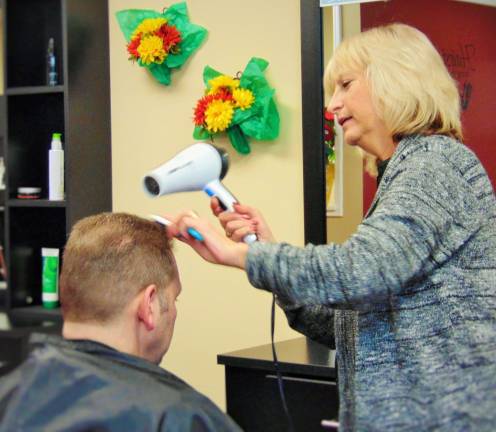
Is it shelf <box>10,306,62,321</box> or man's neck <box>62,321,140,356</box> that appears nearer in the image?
man's neck <box>62,321,140,356</box>

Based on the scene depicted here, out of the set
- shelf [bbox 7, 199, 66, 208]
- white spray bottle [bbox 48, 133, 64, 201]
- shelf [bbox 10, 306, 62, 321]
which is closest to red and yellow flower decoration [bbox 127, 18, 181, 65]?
white spray bottle [bbox 48, 133, 64, 201]

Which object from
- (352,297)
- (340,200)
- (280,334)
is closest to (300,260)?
(352,297)

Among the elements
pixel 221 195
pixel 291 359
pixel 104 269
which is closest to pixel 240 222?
pixel 221 195

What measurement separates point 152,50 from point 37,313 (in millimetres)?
1080

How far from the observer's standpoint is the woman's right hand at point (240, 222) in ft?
5.35

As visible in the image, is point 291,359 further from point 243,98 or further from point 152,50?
point 152,50

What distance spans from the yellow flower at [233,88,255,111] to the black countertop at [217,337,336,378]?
80 centimetres

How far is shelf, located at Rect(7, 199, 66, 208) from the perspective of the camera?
2928 mm

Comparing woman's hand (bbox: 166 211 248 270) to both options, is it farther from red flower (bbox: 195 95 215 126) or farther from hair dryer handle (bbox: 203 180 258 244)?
red flower (bbox: 195 95 215 126)

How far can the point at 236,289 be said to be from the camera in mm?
2844

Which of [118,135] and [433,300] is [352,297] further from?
[118,135]

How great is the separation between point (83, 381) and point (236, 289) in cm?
Answer: 150

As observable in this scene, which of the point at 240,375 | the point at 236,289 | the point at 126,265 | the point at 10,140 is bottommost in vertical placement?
the point at 240,375

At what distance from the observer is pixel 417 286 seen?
57.1 inches
